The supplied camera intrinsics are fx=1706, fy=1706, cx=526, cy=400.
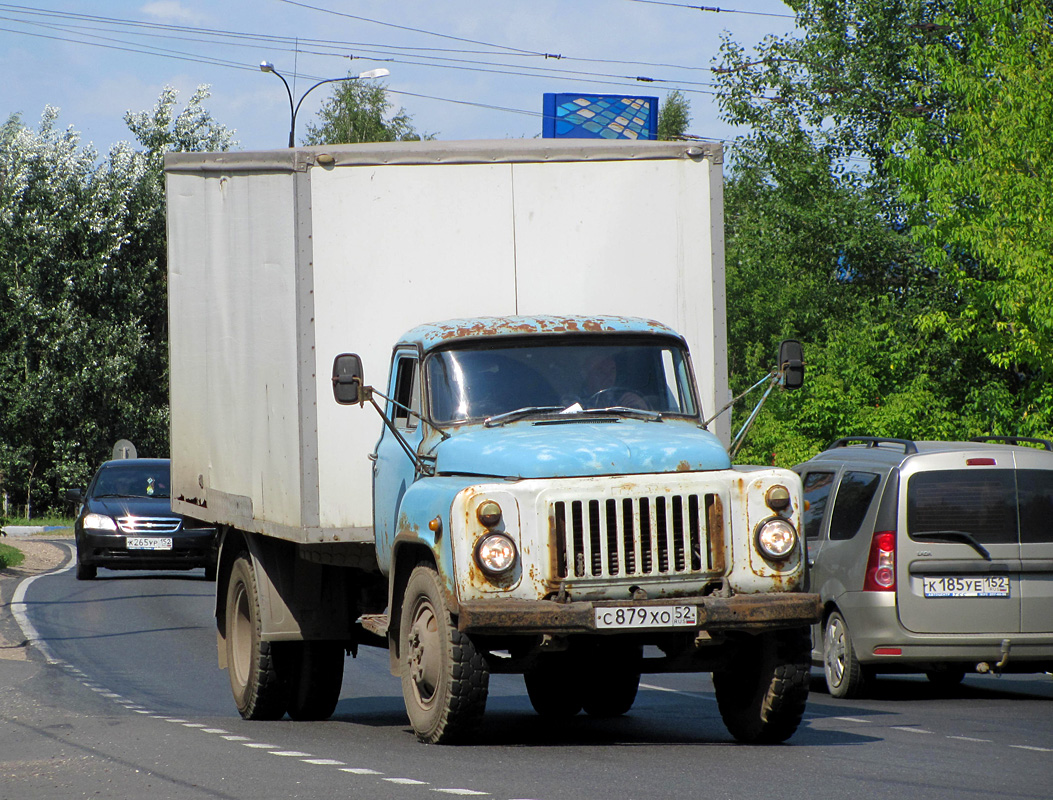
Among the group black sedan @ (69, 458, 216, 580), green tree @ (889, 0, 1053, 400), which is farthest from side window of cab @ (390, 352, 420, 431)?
black sedan @ (69, 458, 216, 580)

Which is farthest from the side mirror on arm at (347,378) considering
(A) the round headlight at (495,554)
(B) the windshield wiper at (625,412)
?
(A) the round headlight at (495,554)

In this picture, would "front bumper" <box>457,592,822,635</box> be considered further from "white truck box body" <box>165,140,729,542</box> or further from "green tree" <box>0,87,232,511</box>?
"green tree" <box>0,87,232,511</box>

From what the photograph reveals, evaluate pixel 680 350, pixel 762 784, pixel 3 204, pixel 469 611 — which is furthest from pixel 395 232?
pixel 3 204

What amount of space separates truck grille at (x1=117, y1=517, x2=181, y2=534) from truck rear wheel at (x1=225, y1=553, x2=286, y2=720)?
43.6 feet

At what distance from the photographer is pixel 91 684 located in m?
13.5

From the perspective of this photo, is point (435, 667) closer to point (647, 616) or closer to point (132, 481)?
point (647, 616)

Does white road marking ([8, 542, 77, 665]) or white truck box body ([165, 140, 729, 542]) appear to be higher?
white truck box body ([165, 140, 729, 542])

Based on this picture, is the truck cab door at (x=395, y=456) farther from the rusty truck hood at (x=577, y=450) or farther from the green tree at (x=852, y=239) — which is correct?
the green tree at (x=852, y=239)

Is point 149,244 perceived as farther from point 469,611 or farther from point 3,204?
point 469,611

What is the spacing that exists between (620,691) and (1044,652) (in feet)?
9.84

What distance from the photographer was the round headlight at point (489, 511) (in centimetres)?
780

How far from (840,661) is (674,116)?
6829cm

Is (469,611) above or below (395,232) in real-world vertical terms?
below

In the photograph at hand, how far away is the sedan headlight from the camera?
24.3 meters
